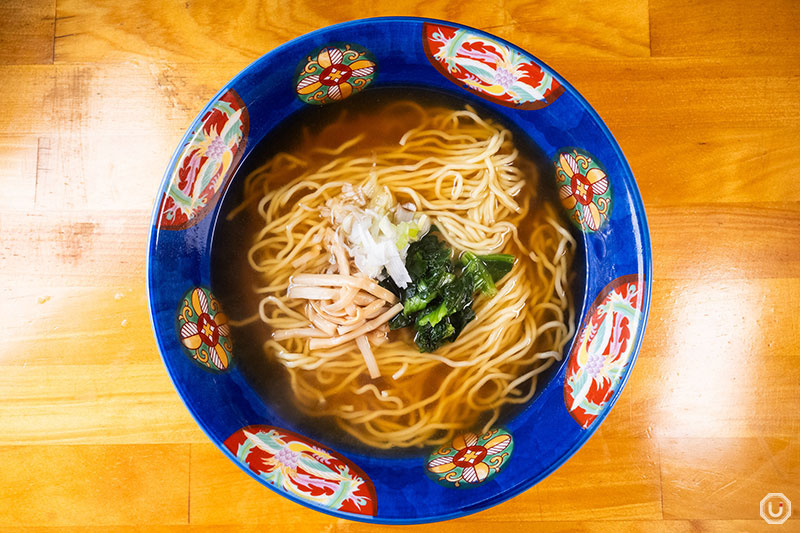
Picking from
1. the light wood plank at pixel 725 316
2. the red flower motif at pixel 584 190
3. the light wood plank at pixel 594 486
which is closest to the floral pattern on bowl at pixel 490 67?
the red flower motif at pixel 584 190

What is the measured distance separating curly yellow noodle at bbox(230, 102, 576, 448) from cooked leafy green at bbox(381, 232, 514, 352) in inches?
2.1

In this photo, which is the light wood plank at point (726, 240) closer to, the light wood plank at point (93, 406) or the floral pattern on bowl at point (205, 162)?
the floral pattern on bowl at point (205, 162)

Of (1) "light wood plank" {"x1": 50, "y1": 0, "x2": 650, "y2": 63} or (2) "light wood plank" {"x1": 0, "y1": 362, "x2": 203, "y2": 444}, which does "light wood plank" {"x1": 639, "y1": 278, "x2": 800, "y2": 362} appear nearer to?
(1) "light wood plank" {"x1": 50, "y1": 0, "x2": 650, "y2": 63}

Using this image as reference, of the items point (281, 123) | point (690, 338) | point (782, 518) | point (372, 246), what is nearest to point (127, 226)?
point (281, 123)

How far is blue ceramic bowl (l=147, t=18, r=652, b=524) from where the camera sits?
160 cm

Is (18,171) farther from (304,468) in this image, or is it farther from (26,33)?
(304,468)

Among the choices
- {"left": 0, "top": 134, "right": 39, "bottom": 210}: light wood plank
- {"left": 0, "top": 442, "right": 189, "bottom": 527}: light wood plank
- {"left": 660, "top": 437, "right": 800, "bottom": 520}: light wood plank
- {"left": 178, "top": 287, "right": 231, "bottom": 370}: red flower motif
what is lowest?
{"left": 660, "top": 437, "right": 800, "bottom": 520}: light wood plank

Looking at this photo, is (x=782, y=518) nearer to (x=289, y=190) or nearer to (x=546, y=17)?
(x=546, y=17)

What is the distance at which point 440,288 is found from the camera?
187 centimetres

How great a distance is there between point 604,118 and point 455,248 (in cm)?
70

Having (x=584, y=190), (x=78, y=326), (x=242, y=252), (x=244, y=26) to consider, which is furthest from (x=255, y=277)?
(x=584, y=190)

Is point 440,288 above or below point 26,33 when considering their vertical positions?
below

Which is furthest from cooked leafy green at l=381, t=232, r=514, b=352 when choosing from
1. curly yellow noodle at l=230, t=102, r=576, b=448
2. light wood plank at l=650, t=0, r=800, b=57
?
light wood plank at l=650, t=0, r=800, b=57

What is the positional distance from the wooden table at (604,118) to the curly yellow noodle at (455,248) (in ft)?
1.12
